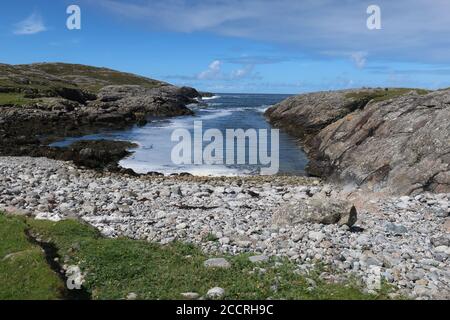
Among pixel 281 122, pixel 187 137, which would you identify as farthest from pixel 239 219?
pixel 281 122

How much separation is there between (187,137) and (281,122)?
27.1 m

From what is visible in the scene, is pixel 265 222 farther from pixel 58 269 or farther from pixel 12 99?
pixel 12 99

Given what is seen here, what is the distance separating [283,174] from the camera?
4350 cm

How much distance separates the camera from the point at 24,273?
41.0 ft

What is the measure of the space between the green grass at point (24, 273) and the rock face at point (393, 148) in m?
22.3

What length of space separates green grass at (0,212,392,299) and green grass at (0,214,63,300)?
0.10 ft

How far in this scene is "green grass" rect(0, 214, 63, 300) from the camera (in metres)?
11.6

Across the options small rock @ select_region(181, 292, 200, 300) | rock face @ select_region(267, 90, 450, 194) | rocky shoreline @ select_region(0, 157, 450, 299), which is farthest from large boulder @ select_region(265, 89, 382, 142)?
small rock @ select_region(181, 292, 200, 300)

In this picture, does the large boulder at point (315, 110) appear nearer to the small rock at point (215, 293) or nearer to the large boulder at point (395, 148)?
the large boulder at point (395, 148)

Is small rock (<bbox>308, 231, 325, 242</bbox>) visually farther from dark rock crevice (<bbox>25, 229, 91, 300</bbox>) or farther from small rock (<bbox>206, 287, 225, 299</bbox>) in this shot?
dark rock crevice (<bbox>25, 229, 91, 300</bbox>)

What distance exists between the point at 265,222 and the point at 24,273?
11.2 metres

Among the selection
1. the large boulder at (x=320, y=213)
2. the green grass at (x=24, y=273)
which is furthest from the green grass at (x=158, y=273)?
the large boulder at (x=320, y=213)

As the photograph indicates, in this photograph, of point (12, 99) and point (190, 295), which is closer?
point (190, 295)

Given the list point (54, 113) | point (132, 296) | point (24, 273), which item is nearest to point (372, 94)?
point (54, 113)
